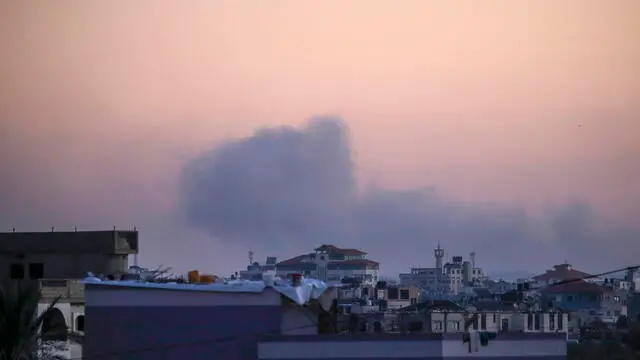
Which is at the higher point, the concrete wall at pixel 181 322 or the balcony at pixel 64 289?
the balcony at pixel 64 289

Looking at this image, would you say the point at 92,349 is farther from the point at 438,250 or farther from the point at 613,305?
the point at 438,250

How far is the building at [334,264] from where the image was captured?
14812 centimetres

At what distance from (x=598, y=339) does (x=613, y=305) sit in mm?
39814

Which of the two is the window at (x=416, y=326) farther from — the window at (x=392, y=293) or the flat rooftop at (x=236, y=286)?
the window at (x=392, y=293)

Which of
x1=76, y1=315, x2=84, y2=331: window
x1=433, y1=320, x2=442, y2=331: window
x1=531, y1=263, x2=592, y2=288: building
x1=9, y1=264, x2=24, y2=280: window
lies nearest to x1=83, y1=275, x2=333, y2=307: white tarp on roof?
x1=76, y1=315, x2=84, y2=331: window

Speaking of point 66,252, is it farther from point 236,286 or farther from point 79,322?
point 236,286

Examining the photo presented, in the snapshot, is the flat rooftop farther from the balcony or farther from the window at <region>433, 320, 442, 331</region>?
the window at <region>433, 320, 442, 331</region>

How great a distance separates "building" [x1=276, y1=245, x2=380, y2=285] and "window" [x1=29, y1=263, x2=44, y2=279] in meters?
97.6

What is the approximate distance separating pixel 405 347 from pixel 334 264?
439 feet

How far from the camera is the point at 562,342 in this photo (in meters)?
20.0

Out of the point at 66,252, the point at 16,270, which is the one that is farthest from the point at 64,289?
the point at 16,270

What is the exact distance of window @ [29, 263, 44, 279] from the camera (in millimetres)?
46375

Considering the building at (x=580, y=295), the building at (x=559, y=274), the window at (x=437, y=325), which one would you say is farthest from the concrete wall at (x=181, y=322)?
the building at (x=559, y=274)

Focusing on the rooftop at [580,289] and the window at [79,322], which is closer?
the window at [79,322]
